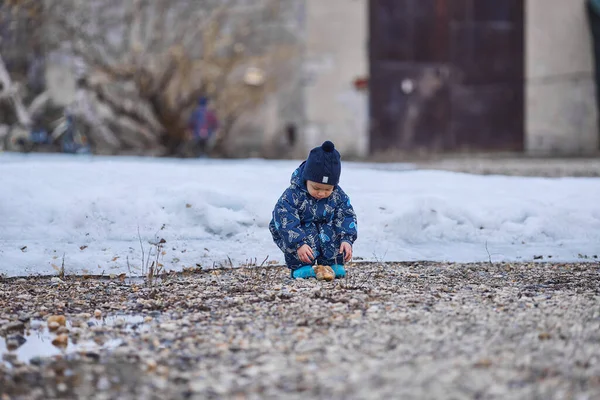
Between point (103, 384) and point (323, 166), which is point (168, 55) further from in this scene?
point (103, 384)

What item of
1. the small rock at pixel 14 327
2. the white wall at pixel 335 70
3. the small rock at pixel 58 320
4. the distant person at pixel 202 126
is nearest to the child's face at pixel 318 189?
the small rock at pixel 58 320

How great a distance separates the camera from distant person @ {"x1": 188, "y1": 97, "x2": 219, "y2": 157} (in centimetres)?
1534

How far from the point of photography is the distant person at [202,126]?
15.3 meters

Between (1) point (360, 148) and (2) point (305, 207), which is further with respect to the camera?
(1) point (360, 148)

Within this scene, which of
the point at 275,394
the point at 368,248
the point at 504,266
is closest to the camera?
the point at 275,394

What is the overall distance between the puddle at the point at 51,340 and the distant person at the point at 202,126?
10.7 metres

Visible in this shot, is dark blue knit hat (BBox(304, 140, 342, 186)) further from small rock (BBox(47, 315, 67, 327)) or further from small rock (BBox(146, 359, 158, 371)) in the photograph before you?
small rock (BBox(146, 359, 158, 371))

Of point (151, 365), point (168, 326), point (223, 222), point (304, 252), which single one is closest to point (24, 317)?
point (168, 326)

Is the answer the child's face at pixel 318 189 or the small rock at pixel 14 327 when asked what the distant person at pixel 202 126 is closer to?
the child's face at pixel 318 189

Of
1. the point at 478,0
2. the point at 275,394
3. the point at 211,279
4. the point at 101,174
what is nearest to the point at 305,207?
the point at 211,279

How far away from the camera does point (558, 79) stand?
755 inches

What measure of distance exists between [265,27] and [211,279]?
11658 mm

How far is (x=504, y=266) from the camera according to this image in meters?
6.64

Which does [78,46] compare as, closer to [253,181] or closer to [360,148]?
[360,148]
